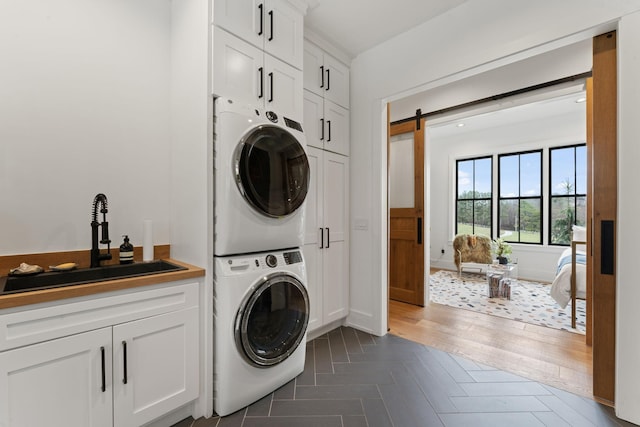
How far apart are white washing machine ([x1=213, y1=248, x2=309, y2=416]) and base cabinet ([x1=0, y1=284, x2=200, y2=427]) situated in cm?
15

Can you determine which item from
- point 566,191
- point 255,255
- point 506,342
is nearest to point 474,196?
point 566,191

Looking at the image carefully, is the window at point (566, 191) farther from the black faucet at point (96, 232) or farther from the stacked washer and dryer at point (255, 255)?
the black faucet at point (96, 232)

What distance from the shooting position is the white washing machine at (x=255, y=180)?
5.44 feet

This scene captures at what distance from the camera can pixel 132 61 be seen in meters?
1.90

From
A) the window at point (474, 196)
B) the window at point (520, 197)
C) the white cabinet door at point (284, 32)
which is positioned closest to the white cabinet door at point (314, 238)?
the white cabinet door at point (284, 32)

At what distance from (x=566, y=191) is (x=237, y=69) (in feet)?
20.0

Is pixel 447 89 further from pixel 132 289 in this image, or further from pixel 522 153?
pixel 132 289

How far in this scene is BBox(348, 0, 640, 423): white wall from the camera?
5.36 ft

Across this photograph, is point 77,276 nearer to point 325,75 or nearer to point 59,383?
point 59,383

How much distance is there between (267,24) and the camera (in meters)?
1.98

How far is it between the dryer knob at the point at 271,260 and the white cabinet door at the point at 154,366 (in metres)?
0.48

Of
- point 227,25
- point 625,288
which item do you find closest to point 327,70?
point 227,25

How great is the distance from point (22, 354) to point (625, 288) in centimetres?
294

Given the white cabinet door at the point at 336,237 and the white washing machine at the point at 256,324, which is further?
the white cabinet door at the point at 336,237
